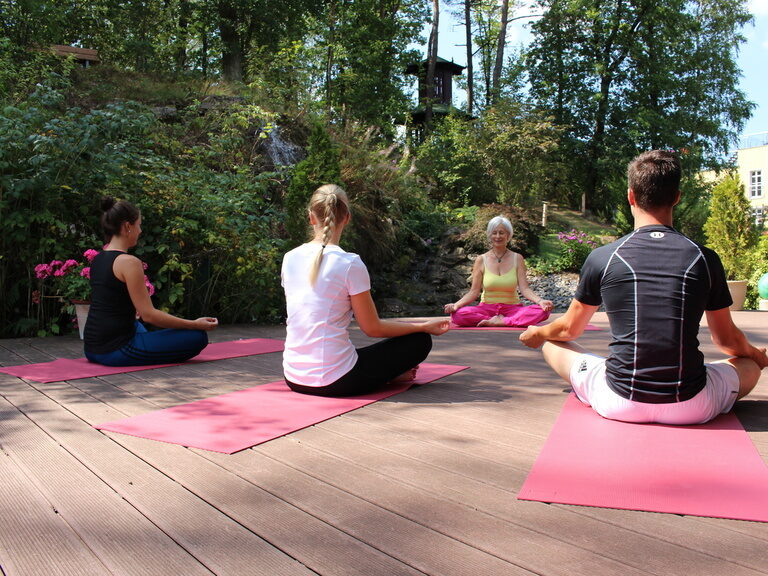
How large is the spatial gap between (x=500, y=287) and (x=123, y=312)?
336 cm

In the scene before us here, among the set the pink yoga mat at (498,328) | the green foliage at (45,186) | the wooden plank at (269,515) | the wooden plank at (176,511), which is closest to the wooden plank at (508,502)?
the wooden plank at (269,515)

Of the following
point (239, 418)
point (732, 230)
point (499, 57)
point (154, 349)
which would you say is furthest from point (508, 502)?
point (499, 57)

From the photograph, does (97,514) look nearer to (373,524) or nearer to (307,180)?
(373,524)

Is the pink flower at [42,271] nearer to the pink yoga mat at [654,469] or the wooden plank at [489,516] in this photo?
the wooden plank at [489,516]

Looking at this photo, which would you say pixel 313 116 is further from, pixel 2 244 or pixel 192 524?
pixel 192 524

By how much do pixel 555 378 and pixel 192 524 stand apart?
7.69ft

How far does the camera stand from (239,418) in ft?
8.16

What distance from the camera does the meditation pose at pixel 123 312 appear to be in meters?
3.59

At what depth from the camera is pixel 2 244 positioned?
16.7 ft

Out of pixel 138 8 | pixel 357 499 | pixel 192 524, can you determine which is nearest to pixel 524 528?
pixel 357 499

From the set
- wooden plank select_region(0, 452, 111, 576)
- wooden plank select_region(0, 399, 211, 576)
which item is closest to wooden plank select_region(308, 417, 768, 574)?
wooden plank select_region(0, 399, 211, 576)

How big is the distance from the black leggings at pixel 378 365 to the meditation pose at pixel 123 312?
3.66 feet

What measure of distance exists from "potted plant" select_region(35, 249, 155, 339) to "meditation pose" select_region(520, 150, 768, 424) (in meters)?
3.80

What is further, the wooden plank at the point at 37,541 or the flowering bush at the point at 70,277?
the flowering bush at the point at 70,277
